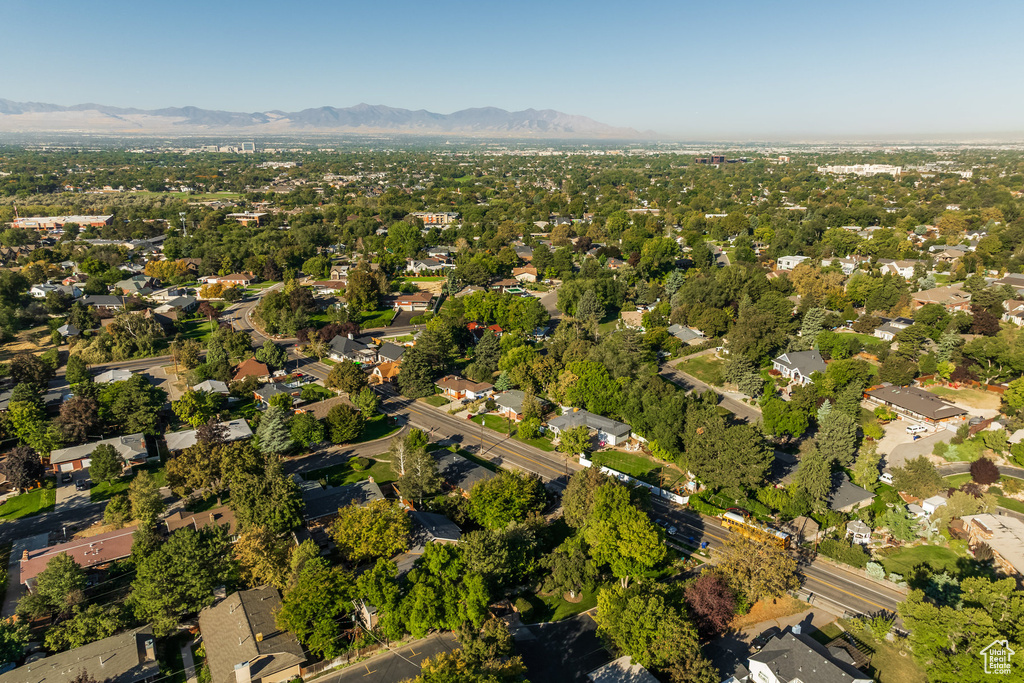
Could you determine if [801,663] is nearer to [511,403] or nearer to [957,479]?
[957,479]

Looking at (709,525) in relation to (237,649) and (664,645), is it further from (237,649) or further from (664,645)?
(237,649)

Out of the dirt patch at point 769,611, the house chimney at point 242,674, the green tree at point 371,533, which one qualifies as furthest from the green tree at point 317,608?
the dirt patch at point 769,611

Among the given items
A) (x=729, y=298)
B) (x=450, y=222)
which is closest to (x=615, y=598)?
(x=729, y=298)

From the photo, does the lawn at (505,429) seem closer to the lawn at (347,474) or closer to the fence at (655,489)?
the fence at (655,489)

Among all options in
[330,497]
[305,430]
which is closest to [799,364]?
[330,497]

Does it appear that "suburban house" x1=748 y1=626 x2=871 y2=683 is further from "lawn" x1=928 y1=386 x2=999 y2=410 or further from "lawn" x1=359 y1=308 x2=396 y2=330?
"lawn" x1=359 y1=308 x2=396 y2=330
